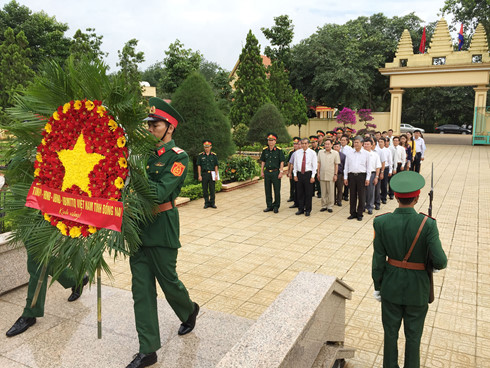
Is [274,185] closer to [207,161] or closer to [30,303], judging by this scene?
[207,161]

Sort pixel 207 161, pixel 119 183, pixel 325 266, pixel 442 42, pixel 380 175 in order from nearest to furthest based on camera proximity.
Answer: pixel 119 183 < pixel 325 266 < pixel 380 175 < pixel 207 161 < pixel 442 42

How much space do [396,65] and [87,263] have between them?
28.1 metres

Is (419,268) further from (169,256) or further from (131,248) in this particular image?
(131,248)

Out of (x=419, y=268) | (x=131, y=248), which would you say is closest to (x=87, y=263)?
(x=131, y=248)

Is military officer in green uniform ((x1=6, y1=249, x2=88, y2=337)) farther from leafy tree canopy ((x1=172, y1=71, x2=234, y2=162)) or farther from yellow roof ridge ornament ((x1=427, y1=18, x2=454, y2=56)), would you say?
yellow roof ridge ornament ((x1=427, y1=18, x2=454, y2=56))

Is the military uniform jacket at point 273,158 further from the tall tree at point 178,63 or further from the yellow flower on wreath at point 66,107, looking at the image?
the tall tree at point 178,63

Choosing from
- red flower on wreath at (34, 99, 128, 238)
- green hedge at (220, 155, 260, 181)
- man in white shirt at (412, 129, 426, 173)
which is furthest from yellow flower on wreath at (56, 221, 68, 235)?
man in white shirt at (412, 129, 426, 173)

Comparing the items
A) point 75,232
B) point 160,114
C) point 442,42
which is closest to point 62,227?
point 75,232

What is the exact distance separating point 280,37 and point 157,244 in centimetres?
2933

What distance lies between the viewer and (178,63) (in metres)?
21.4

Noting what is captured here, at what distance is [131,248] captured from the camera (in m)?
3.09

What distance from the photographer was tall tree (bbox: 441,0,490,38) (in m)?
29.1

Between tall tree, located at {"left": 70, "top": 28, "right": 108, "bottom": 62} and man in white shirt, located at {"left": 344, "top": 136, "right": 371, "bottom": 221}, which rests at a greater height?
tall tree, located at {"left": 70, "top": 28, "right": 108, "bottom": 62}

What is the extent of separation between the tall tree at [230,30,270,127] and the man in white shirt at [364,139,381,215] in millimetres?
11379
